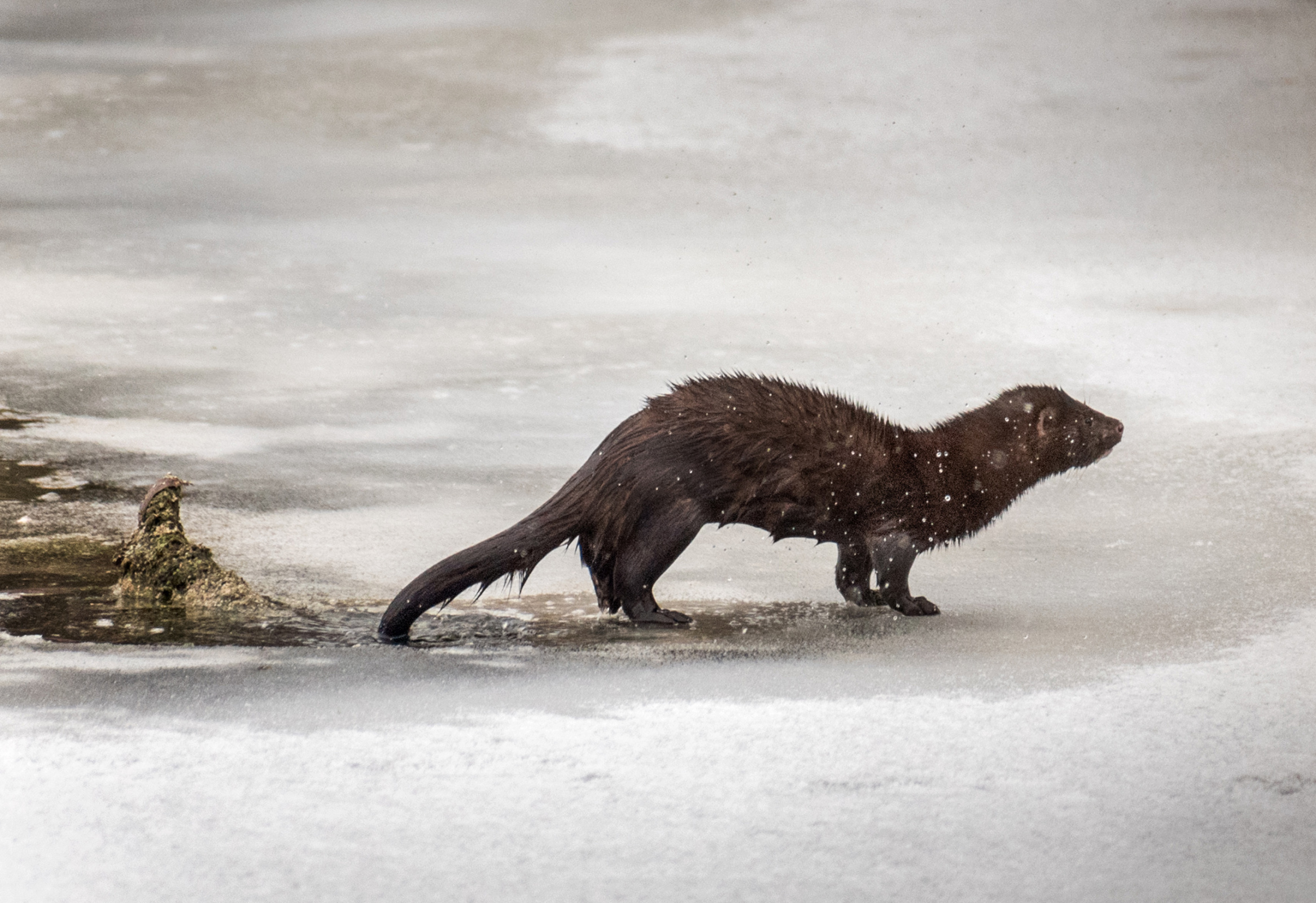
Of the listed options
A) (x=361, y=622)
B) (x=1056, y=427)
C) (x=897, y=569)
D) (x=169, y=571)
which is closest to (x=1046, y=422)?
(x=1056, y=427)

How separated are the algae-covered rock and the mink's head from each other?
7.20ft

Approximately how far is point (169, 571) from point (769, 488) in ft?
5.35

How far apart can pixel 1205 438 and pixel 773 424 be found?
279 cm

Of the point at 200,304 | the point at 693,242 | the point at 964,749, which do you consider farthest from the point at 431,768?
the point at 693,242

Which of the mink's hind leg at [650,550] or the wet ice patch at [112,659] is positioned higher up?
the mink's hind leg at [650,550]

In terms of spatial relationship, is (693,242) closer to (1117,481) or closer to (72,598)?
(1117,481)

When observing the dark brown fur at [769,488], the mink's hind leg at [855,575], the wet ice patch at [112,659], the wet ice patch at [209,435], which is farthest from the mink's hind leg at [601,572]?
the wet ice patch at [209,435]

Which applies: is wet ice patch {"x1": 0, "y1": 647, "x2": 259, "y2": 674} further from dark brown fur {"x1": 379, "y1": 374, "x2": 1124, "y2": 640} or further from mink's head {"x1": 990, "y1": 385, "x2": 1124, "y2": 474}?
mink's head {"x1": 990, "y1": 385, "x2": 1124, "y2": 474}

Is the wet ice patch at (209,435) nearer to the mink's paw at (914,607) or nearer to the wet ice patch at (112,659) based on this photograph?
the wet ice patch at (112,659)

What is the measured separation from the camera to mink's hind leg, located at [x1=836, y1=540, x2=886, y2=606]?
4633 mm

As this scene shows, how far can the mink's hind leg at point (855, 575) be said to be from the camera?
4633 millimetres

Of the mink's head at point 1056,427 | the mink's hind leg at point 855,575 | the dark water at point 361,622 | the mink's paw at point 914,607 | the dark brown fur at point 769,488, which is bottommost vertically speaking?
the dark water at point 361,622

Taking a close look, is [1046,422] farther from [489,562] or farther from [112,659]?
[112,659]

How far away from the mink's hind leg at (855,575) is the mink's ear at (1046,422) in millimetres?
666
